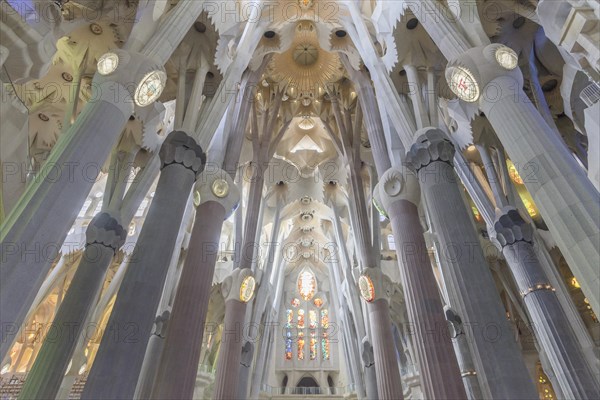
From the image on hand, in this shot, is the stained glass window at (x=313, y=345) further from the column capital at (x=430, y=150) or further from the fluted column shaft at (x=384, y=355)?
the column capital at (x=430, y=150)

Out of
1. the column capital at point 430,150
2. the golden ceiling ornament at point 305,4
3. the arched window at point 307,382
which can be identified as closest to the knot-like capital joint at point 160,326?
the column capital at point 430,150

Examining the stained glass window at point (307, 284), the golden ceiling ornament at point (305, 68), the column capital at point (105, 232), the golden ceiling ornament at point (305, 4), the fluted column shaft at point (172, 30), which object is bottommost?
the column capital at point (105, 232)

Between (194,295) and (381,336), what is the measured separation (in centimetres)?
645

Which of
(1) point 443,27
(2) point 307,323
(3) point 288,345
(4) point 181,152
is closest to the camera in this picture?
(1) point 443,27

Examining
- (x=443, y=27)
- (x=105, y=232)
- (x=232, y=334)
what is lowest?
(x=232, y=334)

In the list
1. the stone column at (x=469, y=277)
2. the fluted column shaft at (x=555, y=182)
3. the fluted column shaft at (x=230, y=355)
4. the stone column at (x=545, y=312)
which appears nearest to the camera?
the fluted column shaft at (x=555, y=182)

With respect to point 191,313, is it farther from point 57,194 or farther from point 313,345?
point 313,345

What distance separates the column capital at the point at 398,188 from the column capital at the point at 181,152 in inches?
182

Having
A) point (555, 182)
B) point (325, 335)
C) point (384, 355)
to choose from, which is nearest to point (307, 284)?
point (325, 335)

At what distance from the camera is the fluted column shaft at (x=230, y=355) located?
38.0 feet

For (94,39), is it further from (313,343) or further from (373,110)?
(313,343)

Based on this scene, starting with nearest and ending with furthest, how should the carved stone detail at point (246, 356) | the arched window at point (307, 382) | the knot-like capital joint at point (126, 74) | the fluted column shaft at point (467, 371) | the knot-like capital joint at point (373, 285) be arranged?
the knot-like capital joint at point (126, 74), the fluted column shaft at point (467, 371), the knot-like capital joint at point (373, 285), the carved stone detail at point (246, 356), the arched window at point (307, 382)

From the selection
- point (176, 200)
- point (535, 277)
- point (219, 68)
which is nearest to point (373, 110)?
point (219, 68)

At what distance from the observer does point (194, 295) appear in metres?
8.47
